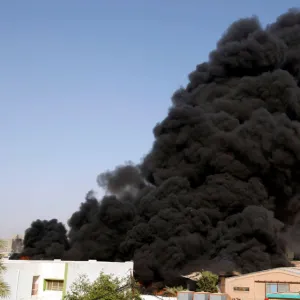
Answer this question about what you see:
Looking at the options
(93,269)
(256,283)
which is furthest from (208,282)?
(93,269)

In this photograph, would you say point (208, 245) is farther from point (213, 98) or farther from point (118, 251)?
point (213, 98)

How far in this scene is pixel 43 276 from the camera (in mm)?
22500

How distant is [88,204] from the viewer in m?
46.9

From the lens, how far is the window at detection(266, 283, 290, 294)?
84.1 ft

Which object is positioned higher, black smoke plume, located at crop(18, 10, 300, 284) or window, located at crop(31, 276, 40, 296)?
black smoke plume, located at crop(18, 10, 300, 284)

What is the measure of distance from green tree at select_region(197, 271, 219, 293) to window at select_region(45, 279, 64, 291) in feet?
33.9

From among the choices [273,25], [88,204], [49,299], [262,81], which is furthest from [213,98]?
[49,299]

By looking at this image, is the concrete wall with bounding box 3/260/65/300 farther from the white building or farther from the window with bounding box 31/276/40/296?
the window with bounding box 31/276/40/296

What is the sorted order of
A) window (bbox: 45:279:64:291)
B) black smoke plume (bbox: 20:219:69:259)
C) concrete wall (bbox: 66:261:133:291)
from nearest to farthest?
concrete wall (bbox: 66:261:133:291), window (bbox: 45:279:64:291), black smoke plume (bbox: 20:219:69:259)

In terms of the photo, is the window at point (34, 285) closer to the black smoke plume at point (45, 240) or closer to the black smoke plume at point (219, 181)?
the black smoke plume at point (219, 181)

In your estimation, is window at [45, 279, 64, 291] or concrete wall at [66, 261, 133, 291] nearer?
concrete wall at [66, 261, 133, 291]

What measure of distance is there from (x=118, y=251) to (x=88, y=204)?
298 inches

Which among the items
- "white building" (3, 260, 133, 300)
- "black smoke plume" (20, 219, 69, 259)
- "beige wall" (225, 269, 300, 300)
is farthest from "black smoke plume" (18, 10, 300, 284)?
"white building" (3, 260, 133, 300)

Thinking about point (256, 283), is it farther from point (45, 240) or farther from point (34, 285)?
point (45, 240)
